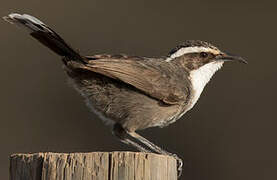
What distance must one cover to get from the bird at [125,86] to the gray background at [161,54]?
3.58 m

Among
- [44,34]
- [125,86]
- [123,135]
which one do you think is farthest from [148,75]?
[44,34]

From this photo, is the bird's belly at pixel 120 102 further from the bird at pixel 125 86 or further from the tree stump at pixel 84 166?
the tree stump at pixel 84 166

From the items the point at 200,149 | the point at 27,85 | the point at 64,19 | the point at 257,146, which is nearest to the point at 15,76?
the point at 27,85

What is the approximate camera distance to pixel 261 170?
10.5m

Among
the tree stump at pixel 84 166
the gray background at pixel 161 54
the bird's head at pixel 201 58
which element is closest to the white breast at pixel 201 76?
the bird's head at pixel 201 58

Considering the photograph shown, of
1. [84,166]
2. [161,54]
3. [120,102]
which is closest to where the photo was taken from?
[84,166]

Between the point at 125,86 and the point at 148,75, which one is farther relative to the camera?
the point at 148,75

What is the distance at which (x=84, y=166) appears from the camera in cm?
461

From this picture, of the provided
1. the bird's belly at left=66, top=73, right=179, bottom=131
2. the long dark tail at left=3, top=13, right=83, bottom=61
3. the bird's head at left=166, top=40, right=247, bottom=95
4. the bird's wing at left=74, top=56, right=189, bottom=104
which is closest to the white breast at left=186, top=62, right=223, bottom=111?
the bird's head at left=166, top=40, right=247, bottom=95

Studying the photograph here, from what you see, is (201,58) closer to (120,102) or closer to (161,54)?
(120,102)

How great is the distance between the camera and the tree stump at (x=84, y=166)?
461 centimetres

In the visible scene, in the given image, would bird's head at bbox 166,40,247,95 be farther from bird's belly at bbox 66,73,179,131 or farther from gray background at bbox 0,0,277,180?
gray background at bbox 0,0,277,180

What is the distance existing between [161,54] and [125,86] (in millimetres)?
5686

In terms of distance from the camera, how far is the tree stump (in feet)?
15.1
